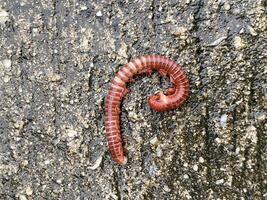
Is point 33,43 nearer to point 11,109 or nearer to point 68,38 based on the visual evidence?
point 68,38

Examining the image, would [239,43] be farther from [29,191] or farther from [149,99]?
[29,191]

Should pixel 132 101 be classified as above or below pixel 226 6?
below

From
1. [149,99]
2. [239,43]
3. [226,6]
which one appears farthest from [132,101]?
[226,6]

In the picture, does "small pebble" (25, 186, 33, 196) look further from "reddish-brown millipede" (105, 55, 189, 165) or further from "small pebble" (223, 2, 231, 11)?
"small pebble" (223, 2, 231, 11)

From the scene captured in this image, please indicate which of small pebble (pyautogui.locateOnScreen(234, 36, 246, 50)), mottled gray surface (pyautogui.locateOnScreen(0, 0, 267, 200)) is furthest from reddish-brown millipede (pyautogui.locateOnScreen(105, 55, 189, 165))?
small pebble (pyautogui.locateOnScreen(234, 36, 246, 50))

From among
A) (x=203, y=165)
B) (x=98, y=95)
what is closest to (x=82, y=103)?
(x=98, y=95)

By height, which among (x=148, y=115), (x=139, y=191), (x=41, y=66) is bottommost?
(x=139, y=191)
